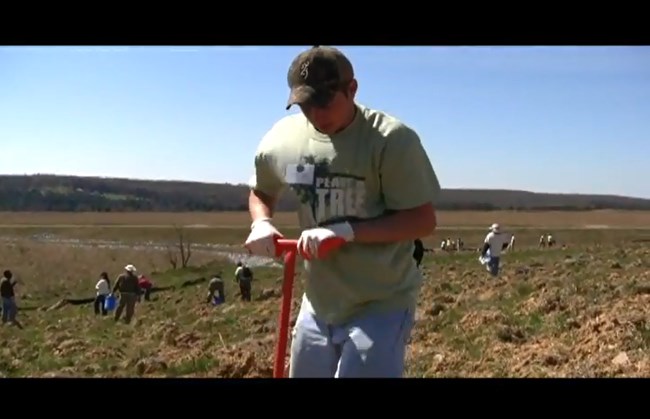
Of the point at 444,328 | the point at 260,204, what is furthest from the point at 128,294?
the point at 260,204

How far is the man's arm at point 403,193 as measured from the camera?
2344mm

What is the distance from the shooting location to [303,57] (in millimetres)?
2412

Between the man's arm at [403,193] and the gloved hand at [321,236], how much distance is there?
0.03m

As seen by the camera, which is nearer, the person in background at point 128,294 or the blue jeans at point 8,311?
the person in background at point 128,294

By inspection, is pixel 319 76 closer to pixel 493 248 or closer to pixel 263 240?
pixel 263 240

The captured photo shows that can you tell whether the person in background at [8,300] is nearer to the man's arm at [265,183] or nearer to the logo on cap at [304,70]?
the man's arm at [265,183]

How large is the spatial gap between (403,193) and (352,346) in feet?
1.33

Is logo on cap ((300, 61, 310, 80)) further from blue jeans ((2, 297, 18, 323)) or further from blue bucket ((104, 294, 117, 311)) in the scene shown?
blue bucket ((104, 294, 117, 311))

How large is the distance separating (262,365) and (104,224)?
44979 millimetres

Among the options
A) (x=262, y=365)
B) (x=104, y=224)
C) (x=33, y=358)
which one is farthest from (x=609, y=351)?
(x=104, y=224)

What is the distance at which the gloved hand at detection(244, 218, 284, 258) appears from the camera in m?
2.46

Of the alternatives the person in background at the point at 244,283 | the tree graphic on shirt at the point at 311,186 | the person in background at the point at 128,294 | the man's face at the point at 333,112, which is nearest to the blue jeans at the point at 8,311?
the person in background at the point at 128,294
